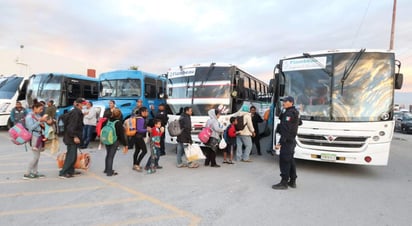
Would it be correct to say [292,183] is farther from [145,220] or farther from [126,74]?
[126,74]

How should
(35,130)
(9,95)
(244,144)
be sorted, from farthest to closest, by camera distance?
(9,95) < (244,144) < (35,130)

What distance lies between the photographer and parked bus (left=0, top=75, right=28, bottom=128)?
1191cm

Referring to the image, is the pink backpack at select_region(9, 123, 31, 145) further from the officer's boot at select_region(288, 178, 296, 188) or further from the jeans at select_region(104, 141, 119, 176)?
the officer's boot at select_region(288, 178, 296, 188)

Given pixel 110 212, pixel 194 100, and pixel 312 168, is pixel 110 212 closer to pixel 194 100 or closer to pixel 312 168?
pixel 194 100

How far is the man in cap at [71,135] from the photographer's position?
5.20 m

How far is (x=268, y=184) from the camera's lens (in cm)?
518

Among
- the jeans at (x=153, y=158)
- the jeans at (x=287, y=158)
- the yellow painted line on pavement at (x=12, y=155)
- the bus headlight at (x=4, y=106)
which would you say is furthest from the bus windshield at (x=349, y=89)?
the bus headlight at (x=4, y=106)

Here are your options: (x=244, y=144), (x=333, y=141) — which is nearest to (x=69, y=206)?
(x=244, y=144)

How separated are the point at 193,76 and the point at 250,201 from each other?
497 cm

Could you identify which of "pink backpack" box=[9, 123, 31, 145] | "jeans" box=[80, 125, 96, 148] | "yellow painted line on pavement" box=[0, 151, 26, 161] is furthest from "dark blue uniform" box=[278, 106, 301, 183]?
"yellow painted line on pavement" box=[0, 151, 26, 161]

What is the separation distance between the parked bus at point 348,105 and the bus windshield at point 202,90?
2.40 metres

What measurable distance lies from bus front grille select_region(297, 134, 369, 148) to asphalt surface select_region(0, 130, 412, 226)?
805 mm

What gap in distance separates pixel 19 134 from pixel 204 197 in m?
4.07

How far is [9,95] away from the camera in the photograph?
12.2 metres
